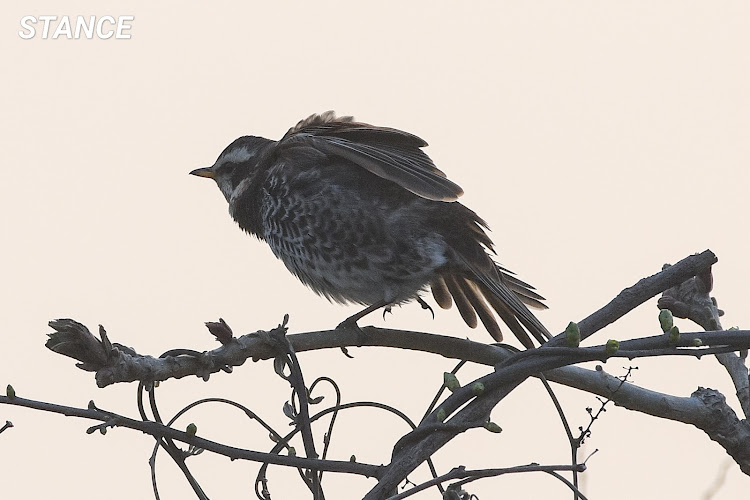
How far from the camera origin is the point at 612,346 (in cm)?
201

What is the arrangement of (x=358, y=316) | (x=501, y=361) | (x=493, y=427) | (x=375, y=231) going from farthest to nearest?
(x=375, y=231) → (x=358, y=316) → (x=501, y=361) → (x=493, y=427)

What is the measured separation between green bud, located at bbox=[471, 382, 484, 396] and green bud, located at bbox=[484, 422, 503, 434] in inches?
3.5

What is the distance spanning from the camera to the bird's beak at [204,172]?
13.4 ft

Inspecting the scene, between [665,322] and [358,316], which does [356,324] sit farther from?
[665,322]

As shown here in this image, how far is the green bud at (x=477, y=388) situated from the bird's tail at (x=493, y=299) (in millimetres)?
1056

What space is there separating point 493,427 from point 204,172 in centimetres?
242

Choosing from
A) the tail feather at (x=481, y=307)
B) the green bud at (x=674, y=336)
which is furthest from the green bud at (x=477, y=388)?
the tail feather at (x=481, y=307)

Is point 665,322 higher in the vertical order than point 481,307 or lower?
lower

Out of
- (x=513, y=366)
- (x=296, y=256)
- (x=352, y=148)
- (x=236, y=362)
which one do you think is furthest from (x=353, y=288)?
(x=513, y=366)

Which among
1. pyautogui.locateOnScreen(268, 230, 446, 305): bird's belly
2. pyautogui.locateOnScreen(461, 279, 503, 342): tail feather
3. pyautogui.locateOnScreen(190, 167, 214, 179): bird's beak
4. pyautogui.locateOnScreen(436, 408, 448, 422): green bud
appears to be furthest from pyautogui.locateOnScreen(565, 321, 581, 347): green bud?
pyautogui.locateOnScreen(190, 167, 214, 179): bird's beak

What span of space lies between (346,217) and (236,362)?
111 centimetres

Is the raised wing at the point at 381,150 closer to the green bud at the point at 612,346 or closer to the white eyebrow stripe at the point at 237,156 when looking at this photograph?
the white eyebrow stripe at the point at 237,156

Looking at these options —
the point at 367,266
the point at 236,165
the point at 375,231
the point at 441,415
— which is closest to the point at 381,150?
the point at 375,231

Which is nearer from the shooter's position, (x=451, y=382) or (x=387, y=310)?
(x=451, y=382)
